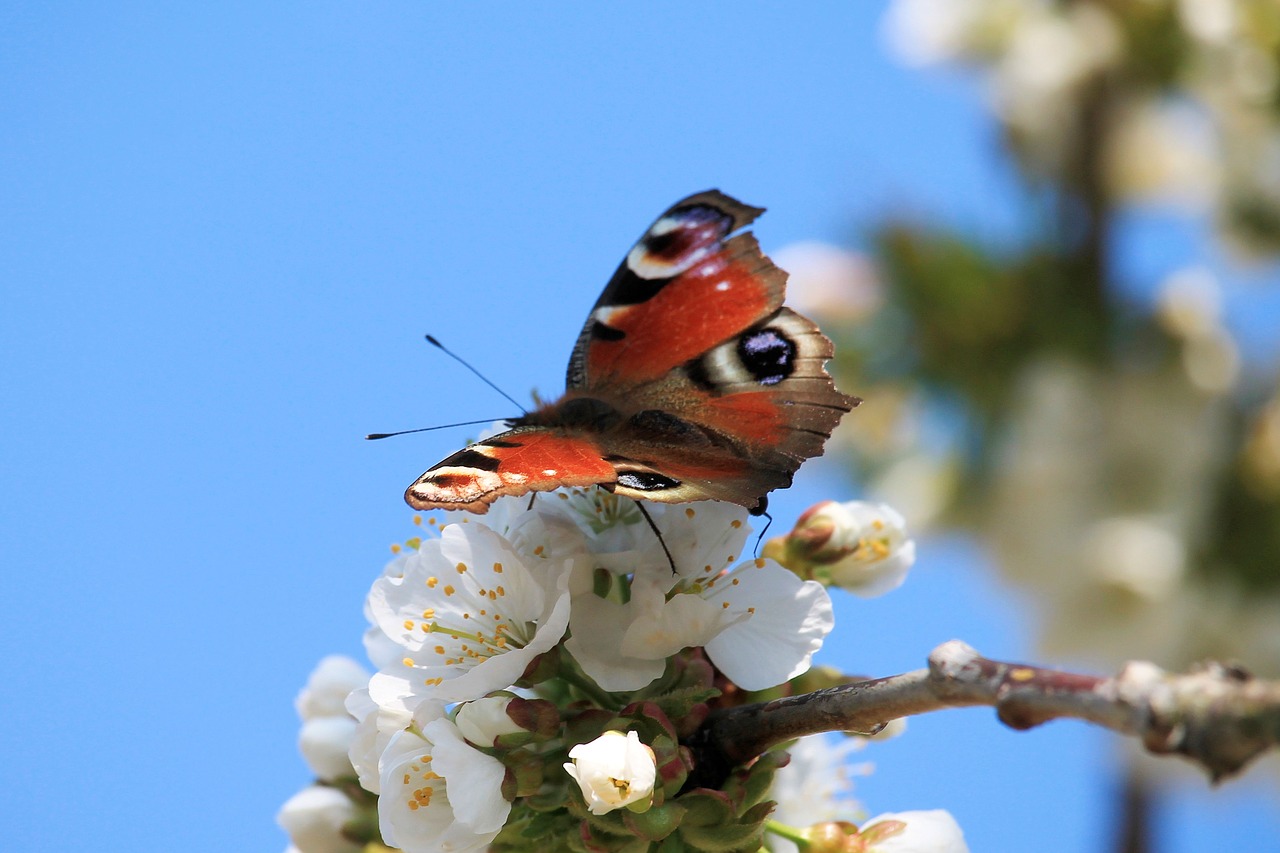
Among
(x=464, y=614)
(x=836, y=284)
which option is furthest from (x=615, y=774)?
(x=836, y=284)

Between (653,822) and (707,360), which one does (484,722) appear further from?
(707,360)

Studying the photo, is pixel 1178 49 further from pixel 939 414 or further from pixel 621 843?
pixel 621 843

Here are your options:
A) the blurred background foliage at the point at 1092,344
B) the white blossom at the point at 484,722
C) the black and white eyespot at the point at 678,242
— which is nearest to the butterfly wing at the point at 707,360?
the black and white eyespot at the point at 678,242

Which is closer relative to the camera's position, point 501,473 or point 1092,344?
point 501,473


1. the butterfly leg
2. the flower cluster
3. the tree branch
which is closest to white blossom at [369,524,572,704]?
the flower cluster

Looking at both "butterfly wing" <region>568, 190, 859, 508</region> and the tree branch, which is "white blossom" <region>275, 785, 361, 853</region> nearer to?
"butterfly wing" <region>568, 190, 859, 508</region>

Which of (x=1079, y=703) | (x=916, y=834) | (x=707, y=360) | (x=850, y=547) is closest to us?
(x=1079, y=703)

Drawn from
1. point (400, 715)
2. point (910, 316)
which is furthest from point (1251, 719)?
point (910, 316)
